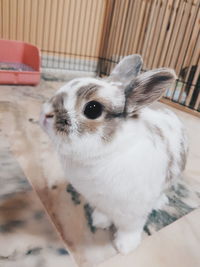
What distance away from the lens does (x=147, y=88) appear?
1.91 ft

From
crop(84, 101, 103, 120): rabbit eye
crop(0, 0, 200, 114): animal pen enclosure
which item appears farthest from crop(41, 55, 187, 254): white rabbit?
crop(0, 0, 200, 114): animal pen enclosure

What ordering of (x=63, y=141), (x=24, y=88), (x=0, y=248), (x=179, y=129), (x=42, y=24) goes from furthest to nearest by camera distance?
(x=42, y=24) < (x=24, y=88) < (x=179, y=129) < (x=0, y=248) < (x=63, y=141)

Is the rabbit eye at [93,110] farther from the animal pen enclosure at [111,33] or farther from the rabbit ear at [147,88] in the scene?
the animal pen enclosure at [111,33]

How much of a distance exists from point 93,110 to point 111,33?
215 centimetres

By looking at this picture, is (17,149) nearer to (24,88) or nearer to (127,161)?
(127,161)

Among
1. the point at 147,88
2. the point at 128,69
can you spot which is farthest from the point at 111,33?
the point at 147,88

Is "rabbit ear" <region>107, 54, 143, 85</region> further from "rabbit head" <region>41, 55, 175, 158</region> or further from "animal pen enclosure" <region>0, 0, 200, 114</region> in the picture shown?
"animal pen enclosure" <region>0, 0, 200, 114</region>

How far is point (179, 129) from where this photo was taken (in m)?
0.84

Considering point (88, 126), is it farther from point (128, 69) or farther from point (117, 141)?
point (128, 69)

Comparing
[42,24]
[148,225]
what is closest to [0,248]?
[148,225]

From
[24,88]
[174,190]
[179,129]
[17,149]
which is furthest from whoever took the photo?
[24,88]

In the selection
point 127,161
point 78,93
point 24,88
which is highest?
point 78,93

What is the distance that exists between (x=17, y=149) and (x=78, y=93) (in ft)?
2.27

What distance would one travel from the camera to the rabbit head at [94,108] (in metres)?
0.57
